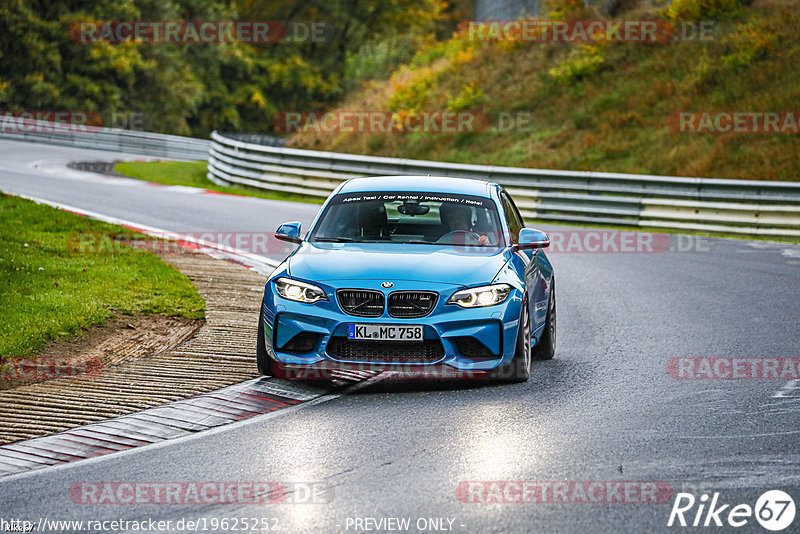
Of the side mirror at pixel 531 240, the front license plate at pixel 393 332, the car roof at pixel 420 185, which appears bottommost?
the front license plate at pixel 393 332

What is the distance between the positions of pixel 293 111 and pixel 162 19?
11943 millimetres

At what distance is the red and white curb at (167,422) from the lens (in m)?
6.84

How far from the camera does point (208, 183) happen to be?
1200 inches

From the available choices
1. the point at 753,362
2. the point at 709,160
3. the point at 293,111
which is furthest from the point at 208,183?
the point at 293,111

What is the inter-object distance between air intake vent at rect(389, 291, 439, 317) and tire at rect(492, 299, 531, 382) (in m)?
0.75

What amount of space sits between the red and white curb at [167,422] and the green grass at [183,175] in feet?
55.2

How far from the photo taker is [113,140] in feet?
135

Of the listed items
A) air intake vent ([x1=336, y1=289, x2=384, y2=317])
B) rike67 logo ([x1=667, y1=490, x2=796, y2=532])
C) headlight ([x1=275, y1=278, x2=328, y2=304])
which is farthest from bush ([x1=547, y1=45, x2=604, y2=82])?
rike67 logo ([x1=667, y1=490, x2=796, y2=532])

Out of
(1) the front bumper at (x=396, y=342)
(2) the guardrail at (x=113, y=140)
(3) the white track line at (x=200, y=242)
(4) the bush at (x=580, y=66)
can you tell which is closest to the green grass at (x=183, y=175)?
(2) the guardrail at (x=113, y=140)

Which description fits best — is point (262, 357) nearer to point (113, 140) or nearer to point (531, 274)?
point (531, 274)

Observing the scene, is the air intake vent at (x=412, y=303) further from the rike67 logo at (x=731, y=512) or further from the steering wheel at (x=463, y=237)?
the rike67 logo at (x=731, y=512)

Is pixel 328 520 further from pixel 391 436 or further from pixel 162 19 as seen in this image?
pixel 162 19

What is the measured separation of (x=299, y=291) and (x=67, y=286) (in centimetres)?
447

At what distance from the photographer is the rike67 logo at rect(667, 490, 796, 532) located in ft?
18.2
